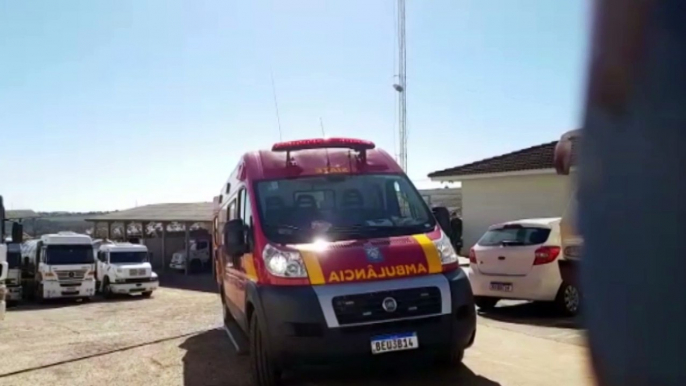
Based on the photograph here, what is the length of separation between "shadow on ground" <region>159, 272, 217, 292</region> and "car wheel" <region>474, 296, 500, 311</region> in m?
16.2

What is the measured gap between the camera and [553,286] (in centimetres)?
952

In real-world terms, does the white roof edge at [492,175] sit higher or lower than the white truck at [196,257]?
higher

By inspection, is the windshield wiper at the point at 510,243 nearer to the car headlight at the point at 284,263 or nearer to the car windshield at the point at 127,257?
the car headlight at the point at 284,263

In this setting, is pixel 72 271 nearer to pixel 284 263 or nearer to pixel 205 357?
pixel 205 357

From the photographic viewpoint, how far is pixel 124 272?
24203mm

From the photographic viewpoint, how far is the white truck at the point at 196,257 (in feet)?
117

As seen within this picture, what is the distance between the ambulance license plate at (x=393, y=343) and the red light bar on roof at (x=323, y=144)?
7.68 feet

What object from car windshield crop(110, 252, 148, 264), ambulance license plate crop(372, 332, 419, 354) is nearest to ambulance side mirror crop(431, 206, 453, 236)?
ambulance license plate crop(372, 332, 419, 354)

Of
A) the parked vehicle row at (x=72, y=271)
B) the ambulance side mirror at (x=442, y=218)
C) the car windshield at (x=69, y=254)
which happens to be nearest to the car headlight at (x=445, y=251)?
the ambulance side mirror at (x=442, y=218)

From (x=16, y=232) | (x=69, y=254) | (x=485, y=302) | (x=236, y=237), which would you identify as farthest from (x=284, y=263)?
(x=69, y=254)

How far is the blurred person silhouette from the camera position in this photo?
3.96 feet

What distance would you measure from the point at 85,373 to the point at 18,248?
1866 centimetres

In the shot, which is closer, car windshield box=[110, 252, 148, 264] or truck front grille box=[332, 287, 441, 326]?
truck front grille box=[332, 287, 441, 326]

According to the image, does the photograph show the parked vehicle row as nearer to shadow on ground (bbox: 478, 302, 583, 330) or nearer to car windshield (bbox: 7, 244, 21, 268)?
car windshield (bbox: 7, 244, 21, 268)
